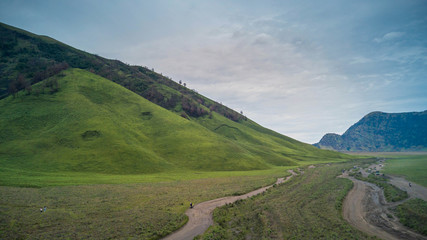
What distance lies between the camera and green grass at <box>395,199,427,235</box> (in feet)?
101

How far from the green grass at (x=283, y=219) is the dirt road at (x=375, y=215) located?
2.00 meters

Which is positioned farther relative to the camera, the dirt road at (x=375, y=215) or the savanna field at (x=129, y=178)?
the savanna field at (x=129, y=178)

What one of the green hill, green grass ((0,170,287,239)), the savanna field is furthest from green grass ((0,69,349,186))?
green grass ((0,170,287,239))

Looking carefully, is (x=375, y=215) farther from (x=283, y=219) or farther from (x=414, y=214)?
(x=283, y=219)

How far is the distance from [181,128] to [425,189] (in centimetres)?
12605

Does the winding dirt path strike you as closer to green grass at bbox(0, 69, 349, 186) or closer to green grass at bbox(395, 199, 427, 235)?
green grass at bbox(395, 199, 427, 235)

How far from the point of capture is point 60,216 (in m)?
34.0

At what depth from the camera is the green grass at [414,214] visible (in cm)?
3067

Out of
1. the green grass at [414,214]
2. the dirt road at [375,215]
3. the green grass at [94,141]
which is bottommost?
the green grass at [94,141]

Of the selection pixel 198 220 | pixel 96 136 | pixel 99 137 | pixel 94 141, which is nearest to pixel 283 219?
pixel 198 220

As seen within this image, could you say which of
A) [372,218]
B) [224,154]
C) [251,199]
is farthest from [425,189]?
[224,154]

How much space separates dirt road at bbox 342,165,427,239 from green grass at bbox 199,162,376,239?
2.00m

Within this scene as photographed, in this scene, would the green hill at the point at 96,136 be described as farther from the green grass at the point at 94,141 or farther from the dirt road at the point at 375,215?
the dirt road at the point at 375,215

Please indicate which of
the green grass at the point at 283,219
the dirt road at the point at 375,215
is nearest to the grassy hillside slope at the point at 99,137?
the green grass at the point at 283,219
